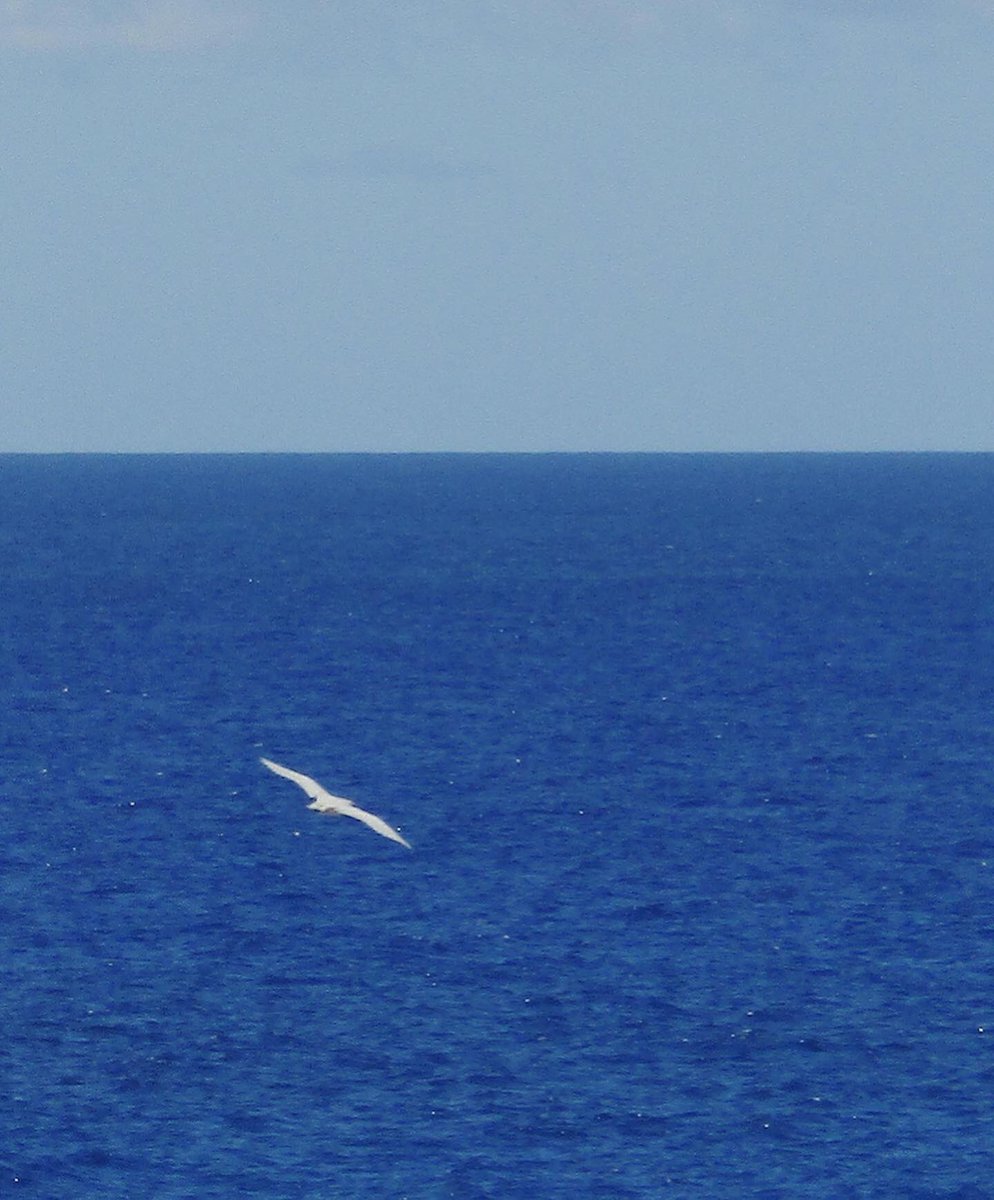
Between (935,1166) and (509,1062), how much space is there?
10.1 metres

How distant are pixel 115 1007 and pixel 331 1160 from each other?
10640mm

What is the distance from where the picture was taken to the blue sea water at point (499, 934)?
45969mm

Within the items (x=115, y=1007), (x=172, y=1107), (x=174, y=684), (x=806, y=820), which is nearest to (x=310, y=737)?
(x=174, y=684)

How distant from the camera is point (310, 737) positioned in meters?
94.9

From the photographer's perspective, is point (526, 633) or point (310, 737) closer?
point (310, 737)

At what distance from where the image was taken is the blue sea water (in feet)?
151

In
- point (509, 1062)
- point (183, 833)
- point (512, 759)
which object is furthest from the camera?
point (512, 759)

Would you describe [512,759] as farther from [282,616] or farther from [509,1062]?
[282,616]

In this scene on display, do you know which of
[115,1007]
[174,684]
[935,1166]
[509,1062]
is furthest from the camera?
[174,684]

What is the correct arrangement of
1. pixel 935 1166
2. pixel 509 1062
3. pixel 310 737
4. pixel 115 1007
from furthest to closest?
pixel 310 737, pixel 115 1007, pixel 509 1062, pixel 935 1166

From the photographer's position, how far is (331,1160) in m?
45.1

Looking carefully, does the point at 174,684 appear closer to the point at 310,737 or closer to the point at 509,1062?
the point at 310,737

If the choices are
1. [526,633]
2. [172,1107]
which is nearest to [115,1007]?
[172,1107]

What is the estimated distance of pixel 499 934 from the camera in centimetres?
6038
